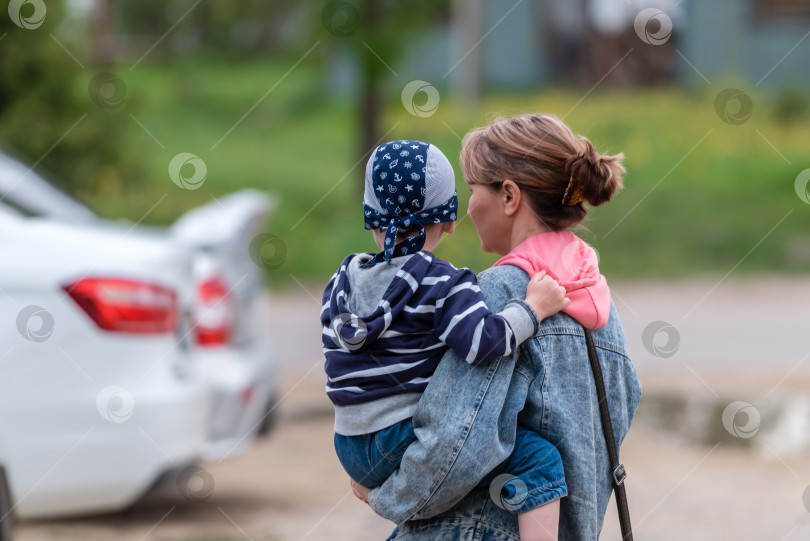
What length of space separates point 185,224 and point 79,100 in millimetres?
7447

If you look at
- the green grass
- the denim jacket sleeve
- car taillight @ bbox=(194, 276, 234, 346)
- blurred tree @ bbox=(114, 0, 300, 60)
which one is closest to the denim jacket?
the denim jacket sleeve

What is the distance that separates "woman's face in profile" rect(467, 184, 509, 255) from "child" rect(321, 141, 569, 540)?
59 millimetres

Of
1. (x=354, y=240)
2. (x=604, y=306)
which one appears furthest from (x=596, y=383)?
(x=354, y=240)

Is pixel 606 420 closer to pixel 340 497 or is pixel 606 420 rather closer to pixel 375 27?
pixel 340 497

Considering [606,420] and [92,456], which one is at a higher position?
[606,420]

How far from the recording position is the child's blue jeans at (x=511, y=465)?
190cm

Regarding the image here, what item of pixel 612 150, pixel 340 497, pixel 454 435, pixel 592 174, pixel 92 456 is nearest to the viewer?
pixel 454 435

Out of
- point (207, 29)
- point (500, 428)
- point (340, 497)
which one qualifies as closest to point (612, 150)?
point (340, 497)

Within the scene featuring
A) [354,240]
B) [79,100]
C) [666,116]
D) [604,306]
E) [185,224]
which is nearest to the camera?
[604,306]

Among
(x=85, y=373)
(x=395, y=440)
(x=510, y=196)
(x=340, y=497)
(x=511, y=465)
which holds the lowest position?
(x=340, y=497)

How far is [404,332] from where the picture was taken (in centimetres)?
193

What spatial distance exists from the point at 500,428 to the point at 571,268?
1.13 ft

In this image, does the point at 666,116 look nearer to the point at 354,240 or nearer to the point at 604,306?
the point at 354,240

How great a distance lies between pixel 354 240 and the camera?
12977mm
